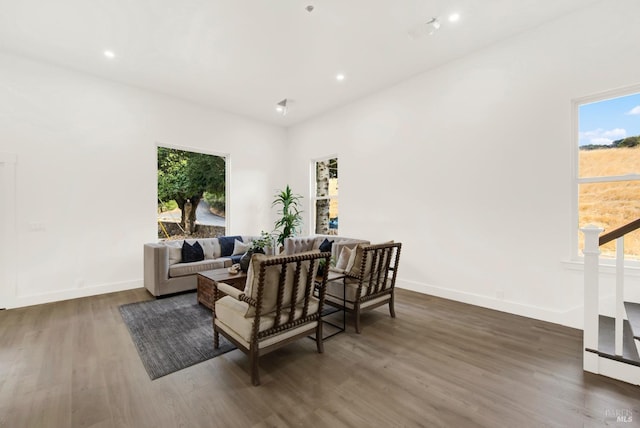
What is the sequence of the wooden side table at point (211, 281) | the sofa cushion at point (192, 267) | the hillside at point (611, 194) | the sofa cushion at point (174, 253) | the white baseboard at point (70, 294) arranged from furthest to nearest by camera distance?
the sofa cushion at point (174, 253), the sofa cushion at point (192, 267), the white baseboard at point (70, 294), the wooden side table at point (211, 281), the hillside at point (611, 194)

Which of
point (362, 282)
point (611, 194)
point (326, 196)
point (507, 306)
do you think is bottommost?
point (507, 306)

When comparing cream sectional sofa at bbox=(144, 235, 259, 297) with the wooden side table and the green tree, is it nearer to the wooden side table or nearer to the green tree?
the wooden side table

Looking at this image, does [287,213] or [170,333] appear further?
[287,213]

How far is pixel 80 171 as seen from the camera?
4184mm

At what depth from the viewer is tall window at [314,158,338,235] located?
594 cm

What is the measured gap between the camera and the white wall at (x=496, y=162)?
299 cm

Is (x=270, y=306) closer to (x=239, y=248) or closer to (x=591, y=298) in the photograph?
(x=591, y=298)

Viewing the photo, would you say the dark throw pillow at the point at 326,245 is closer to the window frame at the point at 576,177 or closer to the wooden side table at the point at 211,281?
the wooden side table at the point at 211,281

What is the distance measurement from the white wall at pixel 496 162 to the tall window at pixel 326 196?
971mm

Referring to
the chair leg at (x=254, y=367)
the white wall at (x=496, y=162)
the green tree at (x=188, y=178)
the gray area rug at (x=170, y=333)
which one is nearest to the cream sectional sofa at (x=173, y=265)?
the gray area rug at (x=170, y=333)

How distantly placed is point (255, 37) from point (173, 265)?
139 inches

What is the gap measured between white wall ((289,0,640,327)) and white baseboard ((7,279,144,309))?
4.34 m

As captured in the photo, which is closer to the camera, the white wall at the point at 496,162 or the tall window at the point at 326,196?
the white wall at the point at 496,162

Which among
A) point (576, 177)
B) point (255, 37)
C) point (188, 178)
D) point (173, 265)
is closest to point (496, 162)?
Answer: point (576, 177)
